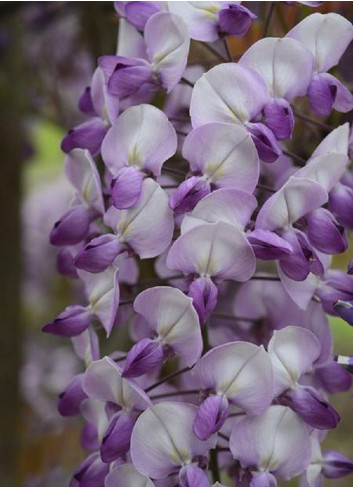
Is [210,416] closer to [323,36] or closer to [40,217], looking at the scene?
[323,36]

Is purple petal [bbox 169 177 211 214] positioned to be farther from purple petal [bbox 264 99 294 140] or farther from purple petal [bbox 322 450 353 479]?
purple petal [bbox 322 450 353 479]

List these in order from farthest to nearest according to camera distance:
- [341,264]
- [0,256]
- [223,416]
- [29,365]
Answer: [29,365] → [0,256] → [341,264] → [223,416]

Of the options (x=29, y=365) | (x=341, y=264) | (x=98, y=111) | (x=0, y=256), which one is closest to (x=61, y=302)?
(x=29, y=365)

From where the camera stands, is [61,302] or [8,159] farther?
[61,302]

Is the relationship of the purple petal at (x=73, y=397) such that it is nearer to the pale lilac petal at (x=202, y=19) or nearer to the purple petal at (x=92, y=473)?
the purple petal at (x=92, y=473)

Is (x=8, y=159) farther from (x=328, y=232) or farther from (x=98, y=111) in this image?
(x=328, y=232)

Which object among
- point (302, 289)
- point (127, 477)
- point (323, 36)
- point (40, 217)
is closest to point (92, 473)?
point (127, 477)

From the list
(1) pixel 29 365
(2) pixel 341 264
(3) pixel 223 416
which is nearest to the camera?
(3) pixel 223 416

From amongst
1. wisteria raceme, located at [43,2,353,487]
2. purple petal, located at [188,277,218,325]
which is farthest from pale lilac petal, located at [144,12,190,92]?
purple petal, located at [188,277,218,325]

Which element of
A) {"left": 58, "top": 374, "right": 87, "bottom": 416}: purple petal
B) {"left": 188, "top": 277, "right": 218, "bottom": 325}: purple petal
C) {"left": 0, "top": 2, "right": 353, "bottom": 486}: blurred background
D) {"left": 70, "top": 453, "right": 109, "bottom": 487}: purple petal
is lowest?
{"left": 0, "top": 2, "right": 353, "bottom": 486}: blurred background
